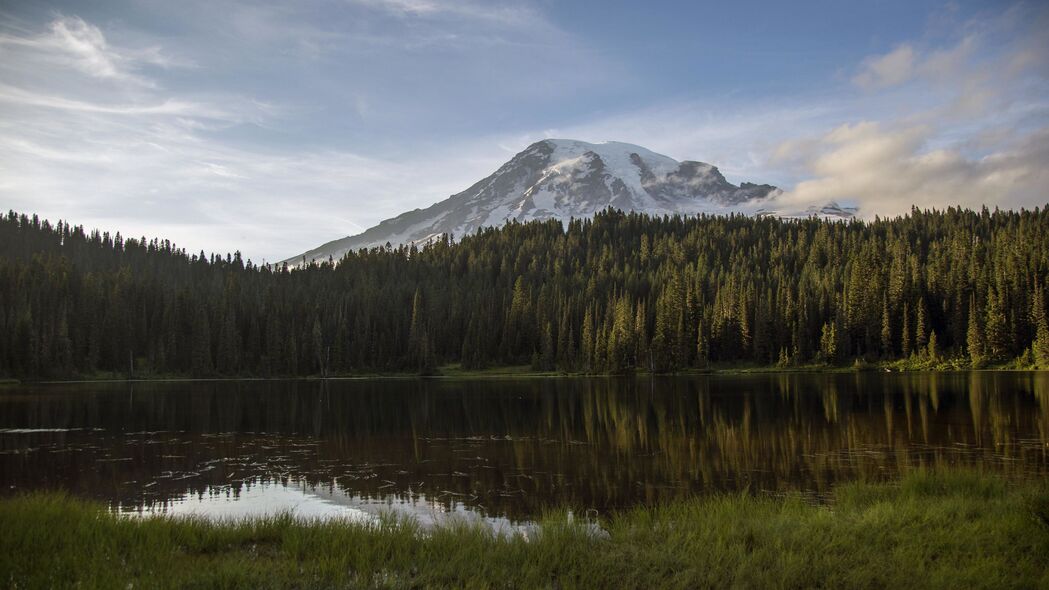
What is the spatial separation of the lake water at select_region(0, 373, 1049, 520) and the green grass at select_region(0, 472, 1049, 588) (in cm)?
533

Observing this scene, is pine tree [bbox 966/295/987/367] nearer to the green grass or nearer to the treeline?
the treeline

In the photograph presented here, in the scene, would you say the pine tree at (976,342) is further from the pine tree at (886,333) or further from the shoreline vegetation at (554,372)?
the pine tree at (886,333)

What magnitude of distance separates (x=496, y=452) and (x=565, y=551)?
20.0 meters

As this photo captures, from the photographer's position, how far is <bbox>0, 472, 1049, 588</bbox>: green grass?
11234 mm

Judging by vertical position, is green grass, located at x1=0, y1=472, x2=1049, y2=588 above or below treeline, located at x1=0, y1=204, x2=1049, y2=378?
below

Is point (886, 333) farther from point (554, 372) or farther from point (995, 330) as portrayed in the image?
point (554, 372)

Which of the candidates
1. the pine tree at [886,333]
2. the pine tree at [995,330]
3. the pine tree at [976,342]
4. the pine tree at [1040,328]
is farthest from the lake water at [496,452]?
the pine tree at [886,333]

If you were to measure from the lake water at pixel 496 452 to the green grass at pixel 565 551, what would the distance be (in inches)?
210

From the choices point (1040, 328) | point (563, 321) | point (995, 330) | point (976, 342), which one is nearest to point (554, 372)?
point (563, 321)

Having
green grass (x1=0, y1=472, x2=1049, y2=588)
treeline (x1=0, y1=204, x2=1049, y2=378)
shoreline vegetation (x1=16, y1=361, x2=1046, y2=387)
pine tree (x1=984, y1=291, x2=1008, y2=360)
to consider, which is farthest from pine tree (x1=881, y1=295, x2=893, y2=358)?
green grass (x1=0, y1=472, x2=1049, y2=588)

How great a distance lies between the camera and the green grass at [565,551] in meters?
11.2

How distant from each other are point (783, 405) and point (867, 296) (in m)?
97.6

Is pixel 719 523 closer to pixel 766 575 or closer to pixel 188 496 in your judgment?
pixel 766 575

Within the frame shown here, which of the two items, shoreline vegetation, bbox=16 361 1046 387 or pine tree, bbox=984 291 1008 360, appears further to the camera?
shoreline vegetation, bbox=16 361 1046 387
